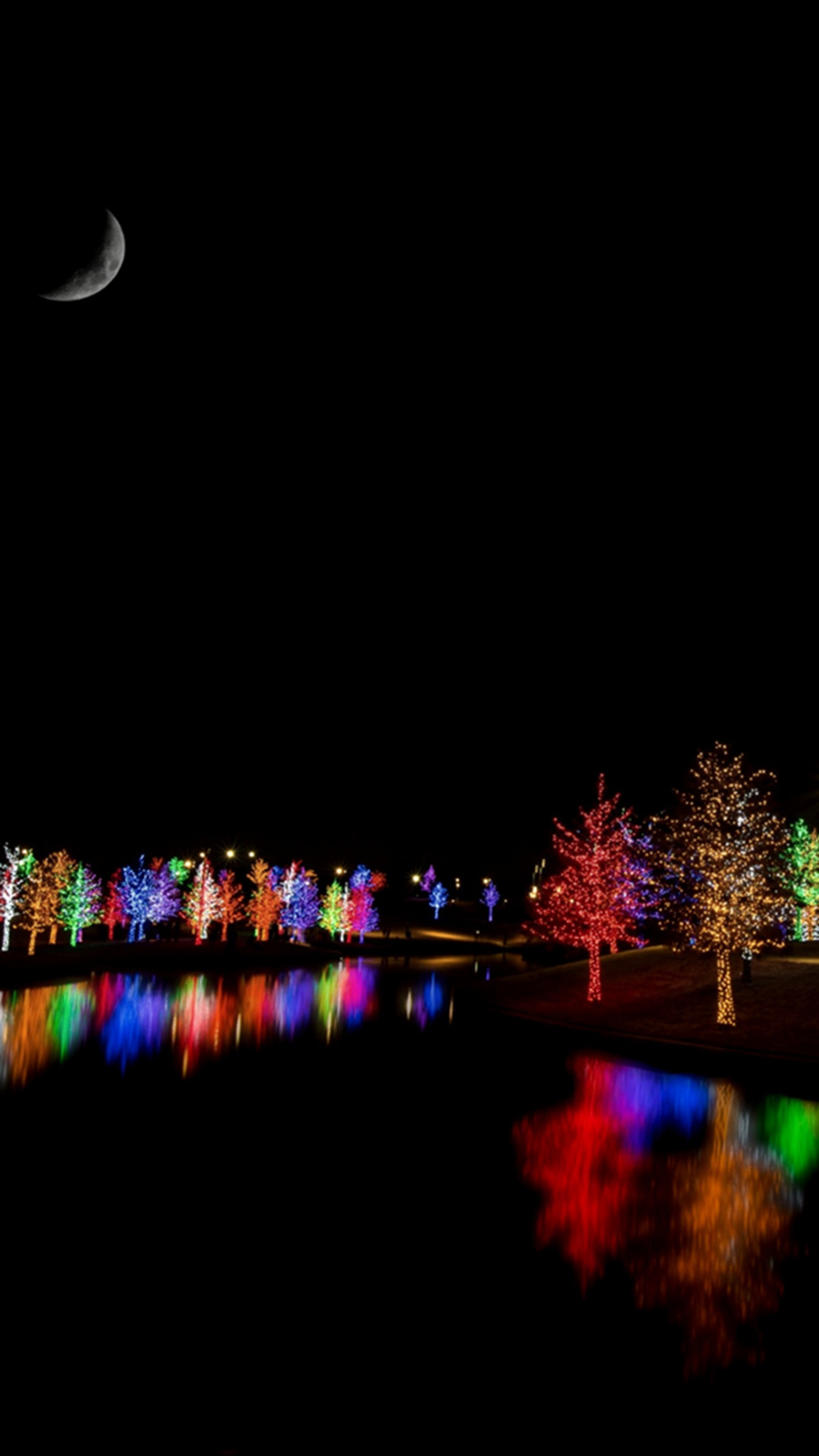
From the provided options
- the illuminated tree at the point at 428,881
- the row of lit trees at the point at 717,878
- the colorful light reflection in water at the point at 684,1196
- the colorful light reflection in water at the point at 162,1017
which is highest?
the row of lit trees at the point at 717,878

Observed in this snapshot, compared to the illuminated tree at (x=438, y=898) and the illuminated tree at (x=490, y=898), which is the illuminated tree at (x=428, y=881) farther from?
the illuminated tree at (x=490, y=898)

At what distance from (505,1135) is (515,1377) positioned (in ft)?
25.0

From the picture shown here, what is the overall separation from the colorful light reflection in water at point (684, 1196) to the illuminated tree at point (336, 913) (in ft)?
180

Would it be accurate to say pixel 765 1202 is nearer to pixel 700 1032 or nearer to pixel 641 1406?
pixel 641 1406

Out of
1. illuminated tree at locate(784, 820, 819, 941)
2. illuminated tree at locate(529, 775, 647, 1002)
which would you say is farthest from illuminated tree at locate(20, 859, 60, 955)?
illuminated tree at locate(784, 820, 819, 941)

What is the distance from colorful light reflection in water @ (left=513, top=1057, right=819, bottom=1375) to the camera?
777cm

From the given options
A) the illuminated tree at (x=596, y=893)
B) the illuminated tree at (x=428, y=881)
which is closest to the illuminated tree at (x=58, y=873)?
the illuminated tree at (x=596, y=893)

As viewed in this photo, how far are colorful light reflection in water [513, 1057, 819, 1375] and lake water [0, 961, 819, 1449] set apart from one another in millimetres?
52

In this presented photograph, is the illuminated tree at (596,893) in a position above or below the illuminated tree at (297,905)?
above

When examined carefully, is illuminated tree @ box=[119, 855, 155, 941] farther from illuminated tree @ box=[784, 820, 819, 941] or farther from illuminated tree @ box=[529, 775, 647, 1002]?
illuminated tree @ box=[784, 820, 819, 941]

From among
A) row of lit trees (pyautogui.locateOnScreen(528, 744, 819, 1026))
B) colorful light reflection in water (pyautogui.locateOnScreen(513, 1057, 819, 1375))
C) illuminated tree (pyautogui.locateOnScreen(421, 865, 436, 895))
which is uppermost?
row of lit trees (pyautogui.locateOnScreen(528, 744, 819, 1026))

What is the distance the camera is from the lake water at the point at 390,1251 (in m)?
6.00

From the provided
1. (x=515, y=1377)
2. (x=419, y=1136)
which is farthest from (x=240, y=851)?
(x=515, y=1377)

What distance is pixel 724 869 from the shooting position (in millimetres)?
27422
